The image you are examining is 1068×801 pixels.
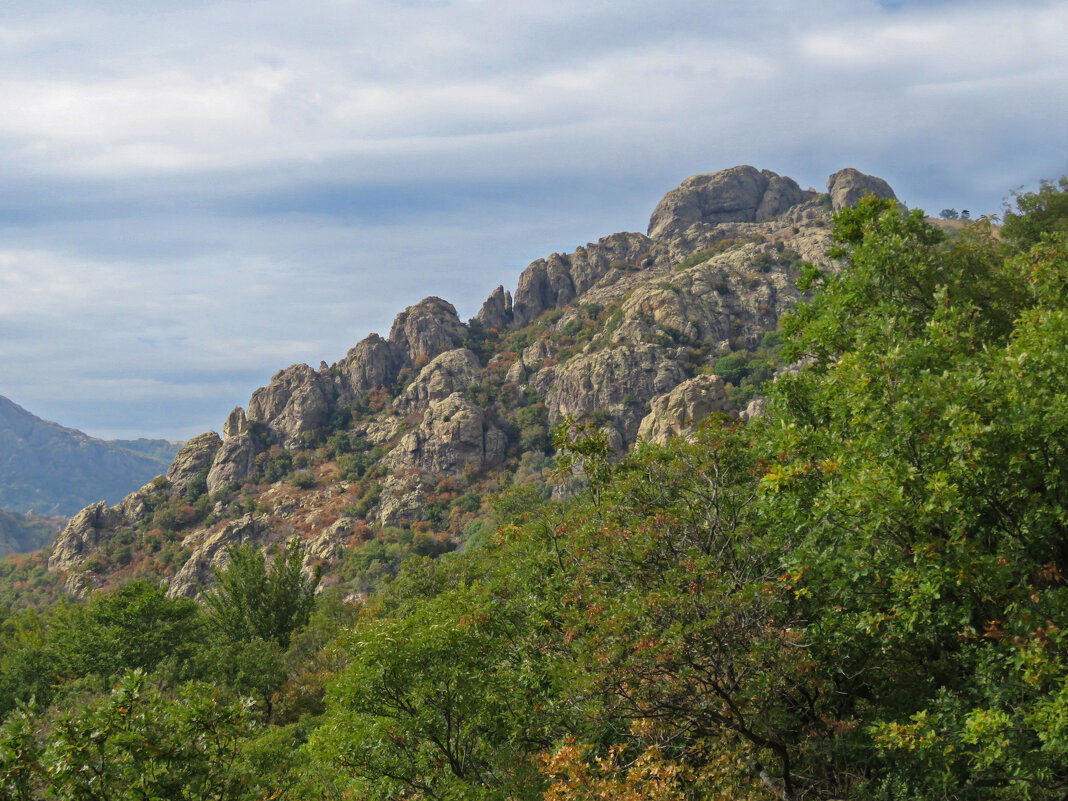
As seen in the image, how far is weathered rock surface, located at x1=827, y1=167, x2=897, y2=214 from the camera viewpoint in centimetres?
14764

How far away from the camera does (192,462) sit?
123 meters

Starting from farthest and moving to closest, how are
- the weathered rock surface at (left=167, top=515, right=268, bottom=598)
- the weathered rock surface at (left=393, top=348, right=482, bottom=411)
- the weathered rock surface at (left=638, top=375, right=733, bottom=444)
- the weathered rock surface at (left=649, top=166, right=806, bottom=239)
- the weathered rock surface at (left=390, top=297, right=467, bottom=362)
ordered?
the weathered rock surface at (left=649, top=166, right=806, bottom=239) < the weathered rock surface at (left=390, top=297, right=467, bottom=362) < the weathered rock surface at (left=393, top=348, right=482, bottom=411) < the weathered rock surface at (left=167, top=515, right=268, bottom=598) < the weathered rock surface at (left=638, top=375, right=733, bottom=444)

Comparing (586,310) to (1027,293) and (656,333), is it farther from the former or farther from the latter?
(1027,293)

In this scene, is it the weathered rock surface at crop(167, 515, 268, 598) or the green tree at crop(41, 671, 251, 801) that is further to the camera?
the weathered rock surface at crop(167, 515, 268, 598)

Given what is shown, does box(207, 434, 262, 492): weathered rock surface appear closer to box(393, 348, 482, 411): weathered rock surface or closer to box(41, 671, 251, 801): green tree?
box(393, 348, 482, 411): weathered rock surface

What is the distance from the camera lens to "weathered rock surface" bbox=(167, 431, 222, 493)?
395ft

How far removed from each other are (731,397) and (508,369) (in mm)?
55333

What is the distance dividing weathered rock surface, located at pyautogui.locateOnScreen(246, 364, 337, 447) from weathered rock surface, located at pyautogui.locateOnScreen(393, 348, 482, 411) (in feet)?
51.5

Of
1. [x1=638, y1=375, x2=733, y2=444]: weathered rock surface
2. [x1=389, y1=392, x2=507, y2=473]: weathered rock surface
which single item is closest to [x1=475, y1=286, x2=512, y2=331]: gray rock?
[x1=389, y1=392, x2=507, y2=473]: weathered rock surface

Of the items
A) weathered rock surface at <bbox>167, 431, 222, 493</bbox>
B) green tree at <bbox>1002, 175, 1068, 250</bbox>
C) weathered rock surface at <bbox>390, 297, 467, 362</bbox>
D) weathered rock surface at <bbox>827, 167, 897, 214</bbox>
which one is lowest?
weathered rock surface at <bbox>167, 431, 222, 493</bbox>

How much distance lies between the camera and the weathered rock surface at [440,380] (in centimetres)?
12550

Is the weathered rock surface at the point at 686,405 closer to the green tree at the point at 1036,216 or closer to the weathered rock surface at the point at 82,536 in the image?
the green tree at the point at 1036,216

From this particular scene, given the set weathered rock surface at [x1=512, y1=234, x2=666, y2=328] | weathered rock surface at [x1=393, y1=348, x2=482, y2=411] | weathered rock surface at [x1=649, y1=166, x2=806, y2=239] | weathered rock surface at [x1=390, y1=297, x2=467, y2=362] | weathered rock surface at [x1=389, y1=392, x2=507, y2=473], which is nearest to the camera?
weathered rock surface at [x1=389, y1=392, x2=507, y2=473]

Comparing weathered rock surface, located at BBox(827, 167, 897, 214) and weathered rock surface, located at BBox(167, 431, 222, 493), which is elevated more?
weathered rock surface, located at BBox(827, 167, 897, 214)
